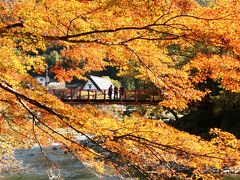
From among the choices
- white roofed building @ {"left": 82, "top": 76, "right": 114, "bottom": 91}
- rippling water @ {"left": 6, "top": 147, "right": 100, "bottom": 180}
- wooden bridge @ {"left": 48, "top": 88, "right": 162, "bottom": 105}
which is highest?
white roofed building @ {"left": 82, "top": 76, "right": 114, "bottom": 91}

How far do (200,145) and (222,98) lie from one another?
48.2 ft

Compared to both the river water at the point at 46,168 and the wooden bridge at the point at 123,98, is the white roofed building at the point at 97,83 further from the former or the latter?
the river water at the point at 46,168

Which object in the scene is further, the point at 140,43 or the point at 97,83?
the point at 97,83

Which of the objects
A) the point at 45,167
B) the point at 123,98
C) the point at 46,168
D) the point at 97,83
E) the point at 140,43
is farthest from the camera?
the point at 97,83

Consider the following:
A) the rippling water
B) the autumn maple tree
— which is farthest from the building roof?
the autumn maple tree

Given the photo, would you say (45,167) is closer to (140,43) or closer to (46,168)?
(46,168)

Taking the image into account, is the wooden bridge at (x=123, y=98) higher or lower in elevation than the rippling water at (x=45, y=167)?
higher

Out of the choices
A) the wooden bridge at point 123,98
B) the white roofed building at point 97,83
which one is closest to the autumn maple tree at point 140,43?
the wooden bridge at point 123,98

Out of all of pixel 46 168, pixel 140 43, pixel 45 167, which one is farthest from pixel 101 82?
pixel 140 43

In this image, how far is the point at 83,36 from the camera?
231 inches

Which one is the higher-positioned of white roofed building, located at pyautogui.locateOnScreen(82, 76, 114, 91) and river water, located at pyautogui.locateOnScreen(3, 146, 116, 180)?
white roofed building, located at pyautogui.locateOnScreen(82, 76, 114, 91)

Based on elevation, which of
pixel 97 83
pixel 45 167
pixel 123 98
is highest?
pixel 97 83

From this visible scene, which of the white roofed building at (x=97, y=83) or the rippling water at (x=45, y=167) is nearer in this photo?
the rippling water at (x=45, y=167)

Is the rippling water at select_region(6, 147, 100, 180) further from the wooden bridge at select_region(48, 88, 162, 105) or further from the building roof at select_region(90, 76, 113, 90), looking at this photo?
the building roof at select_region(90, 76, 113, 90)
